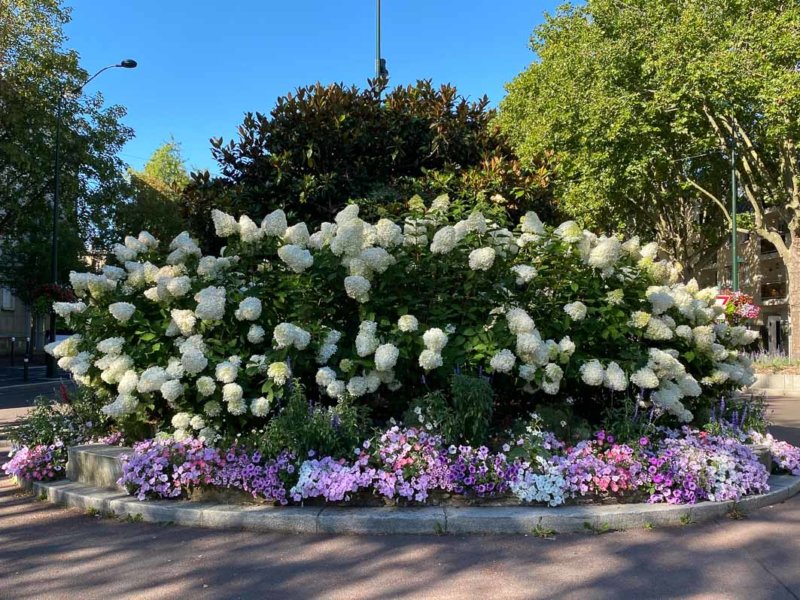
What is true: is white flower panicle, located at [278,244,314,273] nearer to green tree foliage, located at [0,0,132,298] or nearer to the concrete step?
the concrete step

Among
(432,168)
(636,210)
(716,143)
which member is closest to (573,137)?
(716,143)

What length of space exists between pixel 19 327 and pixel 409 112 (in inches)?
1570

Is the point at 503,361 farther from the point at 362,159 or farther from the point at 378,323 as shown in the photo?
the point at 362,159

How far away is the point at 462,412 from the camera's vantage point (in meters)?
5.33

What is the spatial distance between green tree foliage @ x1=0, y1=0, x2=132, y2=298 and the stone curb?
18.3 meters

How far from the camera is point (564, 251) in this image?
6.18 meters

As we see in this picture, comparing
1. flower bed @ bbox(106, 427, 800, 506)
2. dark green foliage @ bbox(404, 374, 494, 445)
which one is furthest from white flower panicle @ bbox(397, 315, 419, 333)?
flower bed @ bbox(106, 427, 800, 506)

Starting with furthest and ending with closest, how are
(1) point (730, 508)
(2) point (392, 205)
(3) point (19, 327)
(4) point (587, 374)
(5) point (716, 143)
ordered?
Result: (3) point (19, 327) → (5) point (716, 143) → (2) point (392, 205) → (4) point (587, 374) → (1) point (730, 508)

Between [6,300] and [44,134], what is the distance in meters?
19.8

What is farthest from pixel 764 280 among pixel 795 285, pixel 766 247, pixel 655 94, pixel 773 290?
pixel 655 94

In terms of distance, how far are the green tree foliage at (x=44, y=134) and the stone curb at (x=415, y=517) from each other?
1831 centimetres

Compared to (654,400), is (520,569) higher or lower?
lower

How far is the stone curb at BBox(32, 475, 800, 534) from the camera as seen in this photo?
474 centimetres

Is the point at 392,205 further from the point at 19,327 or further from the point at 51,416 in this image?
the point at 19,327
